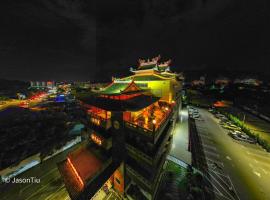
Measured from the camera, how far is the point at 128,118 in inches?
517

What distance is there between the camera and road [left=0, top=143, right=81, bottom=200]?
12.0 meters

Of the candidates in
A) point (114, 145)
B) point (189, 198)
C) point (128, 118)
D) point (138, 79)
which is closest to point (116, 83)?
point (138, 79)

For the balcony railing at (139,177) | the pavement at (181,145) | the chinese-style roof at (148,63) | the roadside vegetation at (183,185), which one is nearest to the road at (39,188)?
the balcony railing at (139,177)

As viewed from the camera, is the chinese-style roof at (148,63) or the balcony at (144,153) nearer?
the balcony at (144,153)

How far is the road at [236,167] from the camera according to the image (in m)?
11.9

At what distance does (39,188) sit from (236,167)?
26403 mm

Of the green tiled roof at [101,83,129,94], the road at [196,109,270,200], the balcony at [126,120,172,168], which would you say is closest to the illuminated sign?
the balcony at [126,120,172,168]

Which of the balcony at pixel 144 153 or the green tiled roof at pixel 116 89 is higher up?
the green tiled roof at pixel 116 89

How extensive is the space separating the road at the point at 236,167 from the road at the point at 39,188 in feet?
61.0

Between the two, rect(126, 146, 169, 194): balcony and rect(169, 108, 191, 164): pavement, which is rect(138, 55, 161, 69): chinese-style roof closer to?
rect(169, 108, 191, 164): pavement

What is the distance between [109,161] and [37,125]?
3467cm

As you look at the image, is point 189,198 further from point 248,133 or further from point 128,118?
point 248,133

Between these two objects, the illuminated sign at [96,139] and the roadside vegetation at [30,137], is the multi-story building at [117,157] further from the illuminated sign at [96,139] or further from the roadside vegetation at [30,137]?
the roadside vegetation at [30,137]

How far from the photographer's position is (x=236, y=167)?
15164mm
